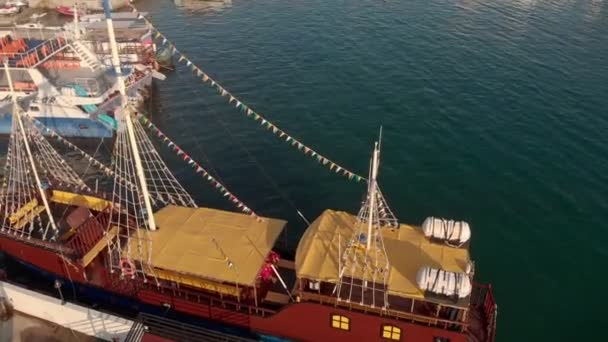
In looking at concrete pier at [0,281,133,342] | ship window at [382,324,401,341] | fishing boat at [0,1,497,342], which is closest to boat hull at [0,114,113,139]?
fishing boat at [0,1,497,342]

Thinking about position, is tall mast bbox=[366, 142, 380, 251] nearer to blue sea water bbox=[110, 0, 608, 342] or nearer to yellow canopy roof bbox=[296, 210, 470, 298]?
yellow canopy roof bbox=[296, 210, 470, 298]

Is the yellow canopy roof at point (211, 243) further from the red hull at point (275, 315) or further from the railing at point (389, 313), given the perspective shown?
the railing at point (389, 313)

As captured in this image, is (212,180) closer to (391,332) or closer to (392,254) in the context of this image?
(392,254)

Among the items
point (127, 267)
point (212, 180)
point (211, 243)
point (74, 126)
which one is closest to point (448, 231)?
point (211, 243)

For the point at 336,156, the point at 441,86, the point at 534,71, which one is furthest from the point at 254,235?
the point at 534,71

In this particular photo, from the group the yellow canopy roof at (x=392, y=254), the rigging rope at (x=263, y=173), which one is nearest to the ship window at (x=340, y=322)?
the yellow canopy roof at (x=392, y=254)

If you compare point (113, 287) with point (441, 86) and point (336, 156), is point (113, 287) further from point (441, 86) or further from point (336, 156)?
point (441, 86)
